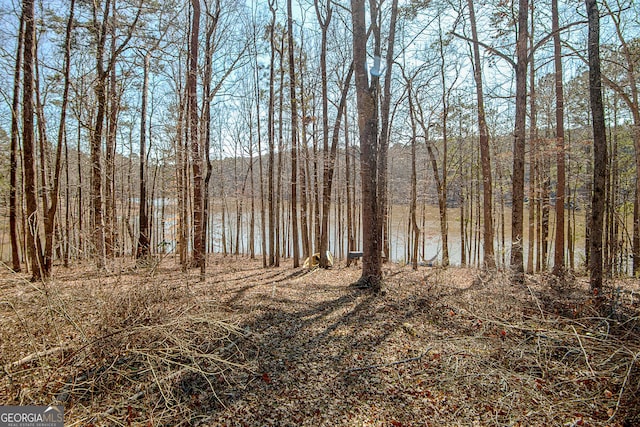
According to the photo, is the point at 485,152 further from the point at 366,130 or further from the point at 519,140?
the point at 366,130

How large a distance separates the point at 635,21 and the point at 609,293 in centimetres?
633

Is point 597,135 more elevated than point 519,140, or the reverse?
point 519,140

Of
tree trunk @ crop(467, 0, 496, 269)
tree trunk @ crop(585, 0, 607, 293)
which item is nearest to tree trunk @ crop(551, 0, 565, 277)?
tree trunk @ crop(467, 0, 496, 269)

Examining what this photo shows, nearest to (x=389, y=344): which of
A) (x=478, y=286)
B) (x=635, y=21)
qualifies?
(x=478, y=286)

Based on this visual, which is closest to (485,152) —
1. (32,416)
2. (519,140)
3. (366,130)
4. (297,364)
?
(519,140)

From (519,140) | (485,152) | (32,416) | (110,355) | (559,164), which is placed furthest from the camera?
(485,152)

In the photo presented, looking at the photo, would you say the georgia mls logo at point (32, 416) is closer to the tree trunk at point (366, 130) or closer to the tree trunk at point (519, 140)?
the tree trunk at point (366, 130)

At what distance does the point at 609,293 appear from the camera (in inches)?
172

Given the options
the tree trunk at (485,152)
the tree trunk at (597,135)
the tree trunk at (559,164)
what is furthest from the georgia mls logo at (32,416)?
the tree trunk at (559,164)

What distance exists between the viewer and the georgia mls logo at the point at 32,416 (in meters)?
2.20

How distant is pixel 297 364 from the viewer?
126 inches

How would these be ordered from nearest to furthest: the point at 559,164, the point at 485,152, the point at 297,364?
the point at 297,364 → the point at 559,164 → the point at 485,152

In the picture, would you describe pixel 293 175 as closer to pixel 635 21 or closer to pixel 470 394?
pixel 470 394

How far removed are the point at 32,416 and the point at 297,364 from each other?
2184mm
